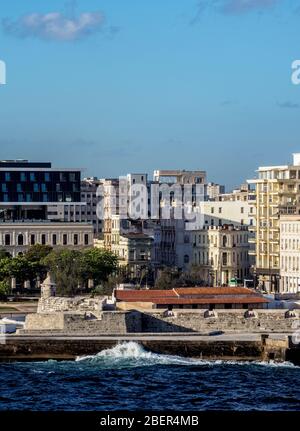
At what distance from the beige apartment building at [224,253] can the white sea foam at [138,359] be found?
196ft

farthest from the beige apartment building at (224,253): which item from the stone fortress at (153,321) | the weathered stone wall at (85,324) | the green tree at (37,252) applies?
the weathered stone wall at (85,324)

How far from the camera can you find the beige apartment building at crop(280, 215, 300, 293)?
118 meters

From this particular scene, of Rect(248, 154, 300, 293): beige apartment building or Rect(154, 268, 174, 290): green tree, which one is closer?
Rect(154, 268, 174, 290): green tree

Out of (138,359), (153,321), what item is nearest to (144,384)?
(138,359)

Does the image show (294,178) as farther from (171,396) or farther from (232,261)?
(171,396)

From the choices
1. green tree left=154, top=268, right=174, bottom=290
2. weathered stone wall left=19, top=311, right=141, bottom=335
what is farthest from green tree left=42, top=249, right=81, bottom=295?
weathered stone wall left=19, top=311, right=141, bottom=335

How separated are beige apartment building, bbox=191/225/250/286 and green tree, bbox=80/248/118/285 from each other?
12.8 meters

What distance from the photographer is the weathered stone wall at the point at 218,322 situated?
72125 millimetres

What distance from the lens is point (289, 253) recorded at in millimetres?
120500

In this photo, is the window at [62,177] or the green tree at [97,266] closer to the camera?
the green tree at [97,266]

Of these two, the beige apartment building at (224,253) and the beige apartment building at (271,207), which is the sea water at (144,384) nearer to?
the beige apartment building at (271,207)

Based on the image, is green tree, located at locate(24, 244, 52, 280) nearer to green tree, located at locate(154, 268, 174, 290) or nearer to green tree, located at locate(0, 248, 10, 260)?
green tree, located at locate(0, 248, 10, 260)
